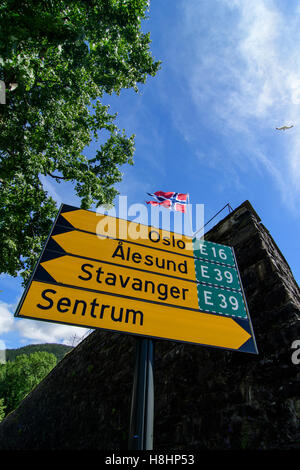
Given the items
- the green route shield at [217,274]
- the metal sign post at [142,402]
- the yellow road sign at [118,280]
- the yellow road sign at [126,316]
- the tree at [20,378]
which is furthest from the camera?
the tree at [20,378]

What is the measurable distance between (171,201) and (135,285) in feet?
15.7

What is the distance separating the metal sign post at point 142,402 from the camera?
1.58m

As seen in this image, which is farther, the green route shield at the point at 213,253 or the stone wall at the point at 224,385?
the green route shield at the point at 213,253

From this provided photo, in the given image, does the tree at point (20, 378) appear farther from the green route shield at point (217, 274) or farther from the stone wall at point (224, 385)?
the green route shield at point (217, 274)

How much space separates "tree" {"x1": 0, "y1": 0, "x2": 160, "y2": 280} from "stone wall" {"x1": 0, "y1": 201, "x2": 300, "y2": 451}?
15.4 feet

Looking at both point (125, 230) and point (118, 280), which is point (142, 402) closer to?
point (118, 280)

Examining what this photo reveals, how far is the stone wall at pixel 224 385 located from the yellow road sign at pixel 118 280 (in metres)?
1.42

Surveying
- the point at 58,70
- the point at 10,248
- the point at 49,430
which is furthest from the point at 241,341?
the point at 58,70

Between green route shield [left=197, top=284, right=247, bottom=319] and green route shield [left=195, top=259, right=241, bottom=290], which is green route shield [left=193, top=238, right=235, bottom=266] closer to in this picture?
green route shield [left=195, top=259, right=241, bottom=290]

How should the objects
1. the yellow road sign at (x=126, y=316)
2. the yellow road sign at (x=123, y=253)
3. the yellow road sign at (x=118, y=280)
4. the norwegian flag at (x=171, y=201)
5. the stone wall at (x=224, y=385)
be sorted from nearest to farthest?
the yellow road sign at (x=126, y=316)
the yellow road sign at (x=118, y=280)
the yellow road sign at (x=123, y=253)
the stone wall at (x=224, y=385)
the norwegian flag at (x=171, y=201)

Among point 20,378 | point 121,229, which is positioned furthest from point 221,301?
point 20,378

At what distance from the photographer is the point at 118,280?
7.11ft

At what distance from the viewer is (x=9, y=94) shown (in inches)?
266

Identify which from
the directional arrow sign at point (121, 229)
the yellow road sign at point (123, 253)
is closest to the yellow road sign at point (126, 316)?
the yellow road sign at point (123, 253)
